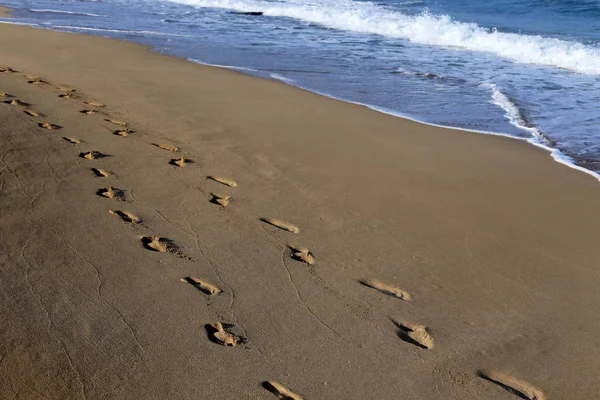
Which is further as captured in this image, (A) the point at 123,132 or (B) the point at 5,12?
(B) the point at 5,12

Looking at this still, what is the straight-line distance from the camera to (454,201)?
15.1 feet

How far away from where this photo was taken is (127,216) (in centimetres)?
386

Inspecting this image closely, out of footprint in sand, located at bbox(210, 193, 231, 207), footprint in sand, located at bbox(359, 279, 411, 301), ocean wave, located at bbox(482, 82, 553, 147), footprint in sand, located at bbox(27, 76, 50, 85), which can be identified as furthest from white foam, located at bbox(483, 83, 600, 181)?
footprint in sand, located at bbox(27, 76, 50, 85)

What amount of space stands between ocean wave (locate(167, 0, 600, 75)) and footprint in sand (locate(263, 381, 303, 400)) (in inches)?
417

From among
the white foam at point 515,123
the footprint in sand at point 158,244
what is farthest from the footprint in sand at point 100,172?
the white foam at point 515,123

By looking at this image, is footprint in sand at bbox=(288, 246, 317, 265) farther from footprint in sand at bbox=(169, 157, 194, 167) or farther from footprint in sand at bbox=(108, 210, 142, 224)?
footprint in sand at bbox=(169, 157, 194, 167)

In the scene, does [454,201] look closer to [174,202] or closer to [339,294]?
[339,294]

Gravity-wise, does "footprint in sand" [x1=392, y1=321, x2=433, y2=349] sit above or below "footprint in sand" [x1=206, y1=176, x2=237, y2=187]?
below

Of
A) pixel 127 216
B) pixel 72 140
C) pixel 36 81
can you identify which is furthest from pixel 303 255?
pixel 36 81

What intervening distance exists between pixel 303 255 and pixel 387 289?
22.6 inches

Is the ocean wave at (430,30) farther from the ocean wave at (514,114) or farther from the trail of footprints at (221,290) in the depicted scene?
the trail of footprints at (221,290)

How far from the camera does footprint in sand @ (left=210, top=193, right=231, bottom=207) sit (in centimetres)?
420

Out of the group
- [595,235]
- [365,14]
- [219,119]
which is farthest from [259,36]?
[595,235]

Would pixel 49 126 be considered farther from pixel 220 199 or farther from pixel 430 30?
pixel 430 30
